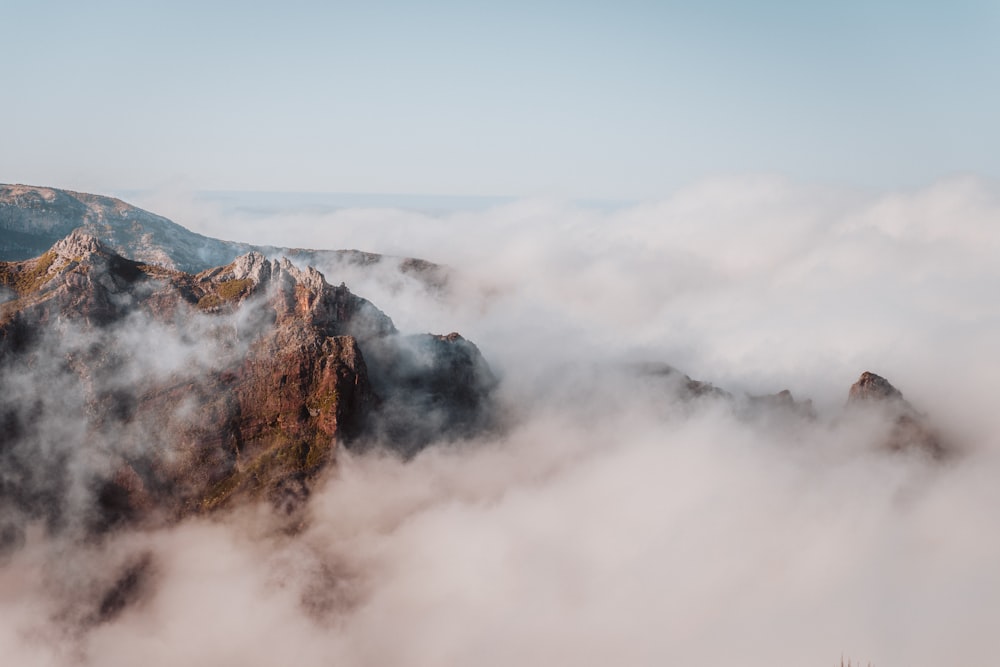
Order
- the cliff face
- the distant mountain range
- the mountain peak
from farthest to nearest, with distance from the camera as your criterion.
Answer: the mountain peak, the cliff face, the distant mountain range

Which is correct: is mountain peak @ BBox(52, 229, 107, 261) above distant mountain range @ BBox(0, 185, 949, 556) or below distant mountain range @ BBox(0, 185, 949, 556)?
above

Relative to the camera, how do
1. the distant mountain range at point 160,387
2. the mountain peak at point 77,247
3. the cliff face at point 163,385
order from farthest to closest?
1. the mountain peak at point 77,247
2. the cliff face at point 163,385
3. the distant mountain range at point 160,387

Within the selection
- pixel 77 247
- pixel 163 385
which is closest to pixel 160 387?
pixel 163 385

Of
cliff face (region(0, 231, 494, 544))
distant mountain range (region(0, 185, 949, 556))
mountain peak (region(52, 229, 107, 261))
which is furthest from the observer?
mountain peak (region(52, 229, 107, 261))

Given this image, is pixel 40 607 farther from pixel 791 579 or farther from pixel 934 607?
pixel 934 607

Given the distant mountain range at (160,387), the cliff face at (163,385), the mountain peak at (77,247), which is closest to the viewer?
the distant mountain range at (160,387)

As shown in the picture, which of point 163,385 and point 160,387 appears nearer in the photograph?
point 160,387

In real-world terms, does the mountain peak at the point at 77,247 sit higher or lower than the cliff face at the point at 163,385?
higher

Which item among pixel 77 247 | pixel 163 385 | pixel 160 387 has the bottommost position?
pixel 160 387

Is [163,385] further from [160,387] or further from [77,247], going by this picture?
[77,247]
